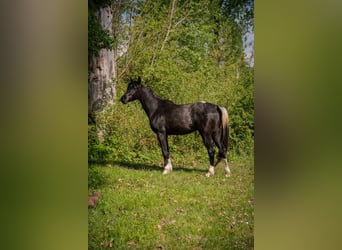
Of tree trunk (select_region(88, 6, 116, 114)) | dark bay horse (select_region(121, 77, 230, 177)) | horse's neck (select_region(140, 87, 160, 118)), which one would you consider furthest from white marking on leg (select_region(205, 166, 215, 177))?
tree trunk (select_region(88, 6, 116, 114))

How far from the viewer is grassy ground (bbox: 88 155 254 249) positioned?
140 inches

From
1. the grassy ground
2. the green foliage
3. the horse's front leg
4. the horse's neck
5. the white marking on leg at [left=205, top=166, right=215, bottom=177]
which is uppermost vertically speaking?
the green foliage

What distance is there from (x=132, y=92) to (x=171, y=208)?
108cm

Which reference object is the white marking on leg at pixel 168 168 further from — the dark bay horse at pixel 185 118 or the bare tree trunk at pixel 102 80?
the bare tree trunk at pixel 102 80

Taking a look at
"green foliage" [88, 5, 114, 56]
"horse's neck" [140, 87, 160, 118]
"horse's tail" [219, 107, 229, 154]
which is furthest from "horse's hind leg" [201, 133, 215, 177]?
"green foliage" [88, 5, 114, 56]

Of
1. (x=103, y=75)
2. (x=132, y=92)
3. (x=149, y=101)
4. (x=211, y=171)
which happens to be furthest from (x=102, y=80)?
(x=211, y=171)

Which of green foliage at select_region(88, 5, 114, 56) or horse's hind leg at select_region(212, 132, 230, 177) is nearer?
green foliage at select_region(88, 5, 114, 56)

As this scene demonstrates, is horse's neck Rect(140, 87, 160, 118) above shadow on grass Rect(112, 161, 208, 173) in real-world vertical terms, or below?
above

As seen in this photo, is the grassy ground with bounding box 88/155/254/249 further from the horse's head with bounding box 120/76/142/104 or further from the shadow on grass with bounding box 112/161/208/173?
the horse's head with bounding box 120/76/142/104
